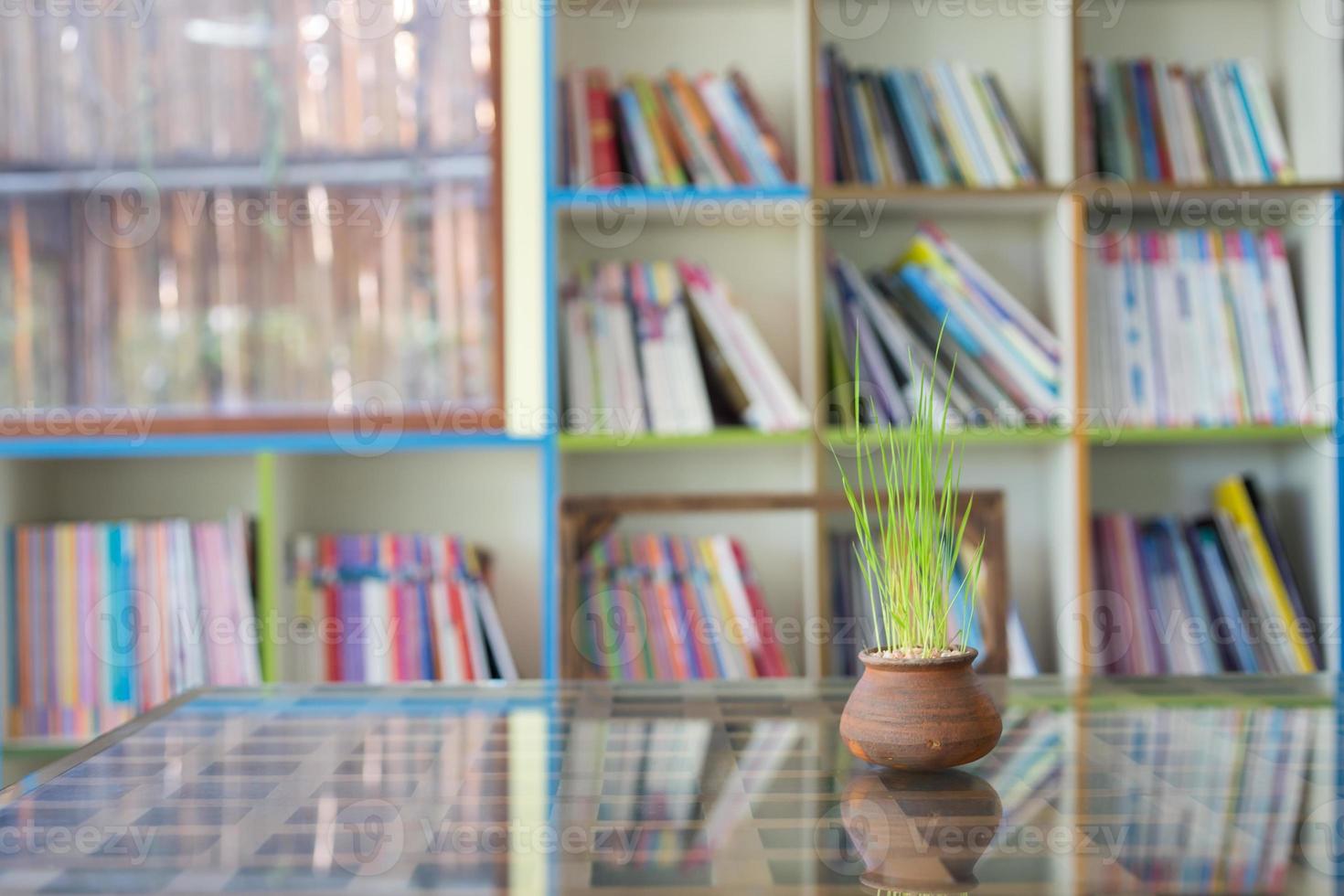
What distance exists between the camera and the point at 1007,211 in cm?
258

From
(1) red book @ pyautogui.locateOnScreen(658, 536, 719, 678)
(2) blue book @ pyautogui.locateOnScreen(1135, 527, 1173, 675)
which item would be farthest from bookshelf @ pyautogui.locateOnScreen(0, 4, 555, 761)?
(2) blue book @ pyautogui.locateOnScreen(1135, 527, 1173, 675)

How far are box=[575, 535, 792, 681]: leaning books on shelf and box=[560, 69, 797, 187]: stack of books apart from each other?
70cm

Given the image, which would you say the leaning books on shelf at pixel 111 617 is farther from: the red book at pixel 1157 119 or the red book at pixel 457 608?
the red book at pixel 1157 119

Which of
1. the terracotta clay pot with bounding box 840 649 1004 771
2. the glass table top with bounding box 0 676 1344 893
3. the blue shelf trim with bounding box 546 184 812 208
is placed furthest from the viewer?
the blue shelf trim with bounding box 546 184 812 208

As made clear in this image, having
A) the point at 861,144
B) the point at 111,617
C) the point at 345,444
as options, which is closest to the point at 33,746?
the point at 111,617

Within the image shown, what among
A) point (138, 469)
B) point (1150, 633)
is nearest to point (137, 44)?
point (138, 469)

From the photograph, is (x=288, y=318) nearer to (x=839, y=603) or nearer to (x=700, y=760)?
(x=839, y=603)

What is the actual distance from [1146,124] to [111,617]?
219 centimetres

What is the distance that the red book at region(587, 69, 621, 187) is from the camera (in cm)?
243

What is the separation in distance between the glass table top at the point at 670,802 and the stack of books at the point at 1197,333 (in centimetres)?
123

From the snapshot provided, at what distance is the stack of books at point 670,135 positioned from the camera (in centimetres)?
243

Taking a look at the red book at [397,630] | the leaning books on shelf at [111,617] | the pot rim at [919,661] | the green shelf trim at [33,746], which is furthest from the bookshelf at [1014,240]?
the pot rim at [919,661]

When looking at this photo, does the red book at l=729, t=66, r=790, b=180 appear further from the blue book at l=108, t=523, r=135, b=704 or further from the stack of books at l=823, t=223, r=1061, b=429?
the blue book at l=108, t=523, r=135, b=704

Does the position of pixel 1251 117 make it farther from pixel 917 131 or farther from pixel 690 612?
pixel 690 612
